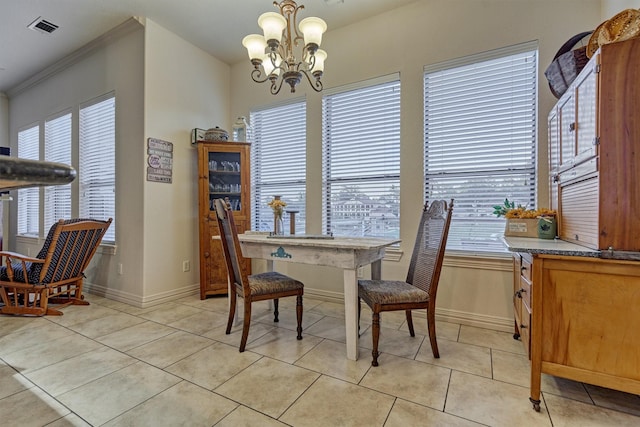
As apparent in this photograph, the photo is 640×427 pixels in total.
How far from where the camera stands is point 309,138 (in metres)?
3.55

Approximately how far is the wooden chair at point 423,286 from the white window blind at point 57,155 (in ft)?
15.0

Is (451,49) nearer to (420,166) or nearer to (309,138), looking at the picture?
(420,166)

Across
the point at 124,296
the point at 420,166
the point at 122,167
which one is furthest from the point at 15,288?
the point at 420,166

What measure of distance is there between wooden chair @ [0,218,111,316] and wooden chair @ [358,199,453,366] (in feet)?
9.75

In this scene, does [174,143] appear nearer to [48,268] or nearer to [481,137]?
[48,268]

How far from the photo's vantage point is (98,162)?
12.5 feet

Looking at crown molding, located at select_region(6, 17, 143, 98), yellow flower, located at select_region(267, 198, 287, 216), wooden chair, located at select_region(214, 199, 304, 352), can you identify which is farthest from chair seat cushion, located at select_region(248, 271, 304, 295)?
crown molding, located at select_region(6, 17, 143, 98)

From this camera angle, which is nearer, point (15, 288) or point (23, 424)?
point (23, 424)

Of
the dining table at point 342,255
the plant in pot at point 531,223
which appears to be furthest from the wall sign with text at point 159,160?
the plant in pot at point 531,223

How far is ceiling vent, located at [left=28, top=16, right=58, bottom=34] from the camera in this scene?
3236mm

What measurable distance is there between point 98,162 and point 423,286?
13.7 ft

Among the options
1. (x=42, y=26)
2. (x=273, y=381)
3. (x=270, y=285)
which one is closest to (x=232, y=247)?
(x=270, y=285)

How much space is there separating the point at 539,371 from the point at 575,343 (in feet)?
0.74

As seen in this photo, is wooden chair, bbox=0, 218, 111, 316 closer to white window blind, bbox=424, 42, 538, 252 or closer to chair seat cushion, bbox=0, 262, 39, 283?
chair seat cushion, bbox=0, 262, 39, 283
